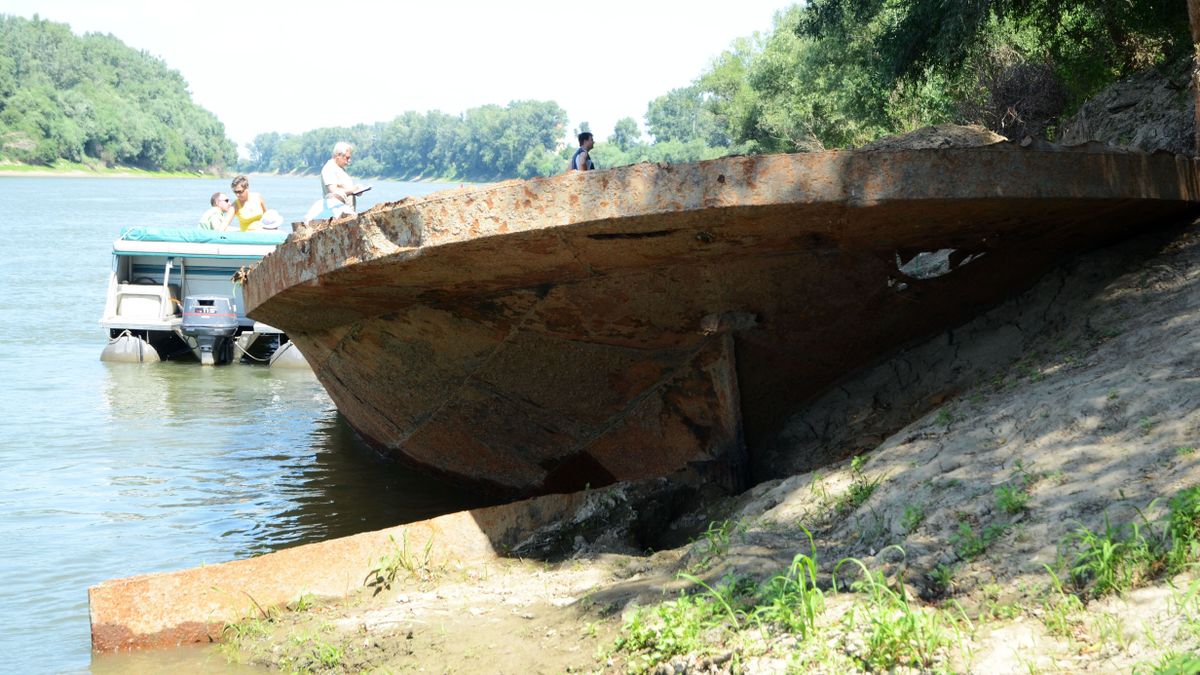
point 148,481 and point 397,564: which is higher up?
point 397,564

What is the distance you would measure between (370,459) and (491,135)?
14385 centimetres

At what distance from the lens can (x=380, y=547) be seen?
5.10 m

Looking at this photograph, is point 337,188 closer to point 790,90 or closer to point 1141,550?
point 1141,550

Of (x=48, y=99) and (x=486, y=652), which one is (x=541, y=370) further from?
(x=48, y=99)

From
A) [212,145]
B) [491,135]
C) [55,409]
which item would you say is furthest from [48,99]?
[55,409]

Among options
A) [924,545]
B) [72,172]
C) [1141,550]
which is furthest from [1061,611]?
[72,172]

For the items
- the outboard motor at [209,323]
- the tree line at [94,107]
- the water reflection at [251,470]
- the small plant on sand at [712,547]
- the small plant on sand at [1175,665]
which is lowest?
the water reflection at [251,470]

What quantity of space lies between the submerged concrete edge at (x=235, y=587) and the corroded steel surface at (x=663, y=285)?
1158mm

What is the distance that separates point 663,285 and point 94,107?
118m

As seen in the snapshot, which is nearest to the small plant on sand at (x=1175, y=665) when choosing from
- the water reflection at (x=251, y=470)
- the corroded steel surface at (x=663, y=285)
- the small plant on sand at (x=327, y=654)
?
the corroded steel surface at (x=663, y=285)

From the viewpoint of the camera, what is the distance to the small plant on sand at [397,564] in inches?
197

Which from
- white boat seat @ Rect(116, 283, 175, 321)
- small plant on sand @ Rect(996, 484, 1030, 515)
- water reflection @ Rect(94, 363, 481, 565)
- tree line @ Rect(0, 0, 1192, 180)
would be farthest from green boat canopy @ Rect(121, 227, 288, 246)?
small plant on sand @ Rect(996, 484, 1030, 515)

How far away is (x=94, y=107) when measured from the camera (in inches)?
4375

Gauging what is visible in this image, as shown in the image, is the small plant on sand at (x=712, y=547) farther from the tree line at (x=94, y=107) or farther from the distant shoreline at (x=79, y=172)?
the tree line at (x=94, y=107)
